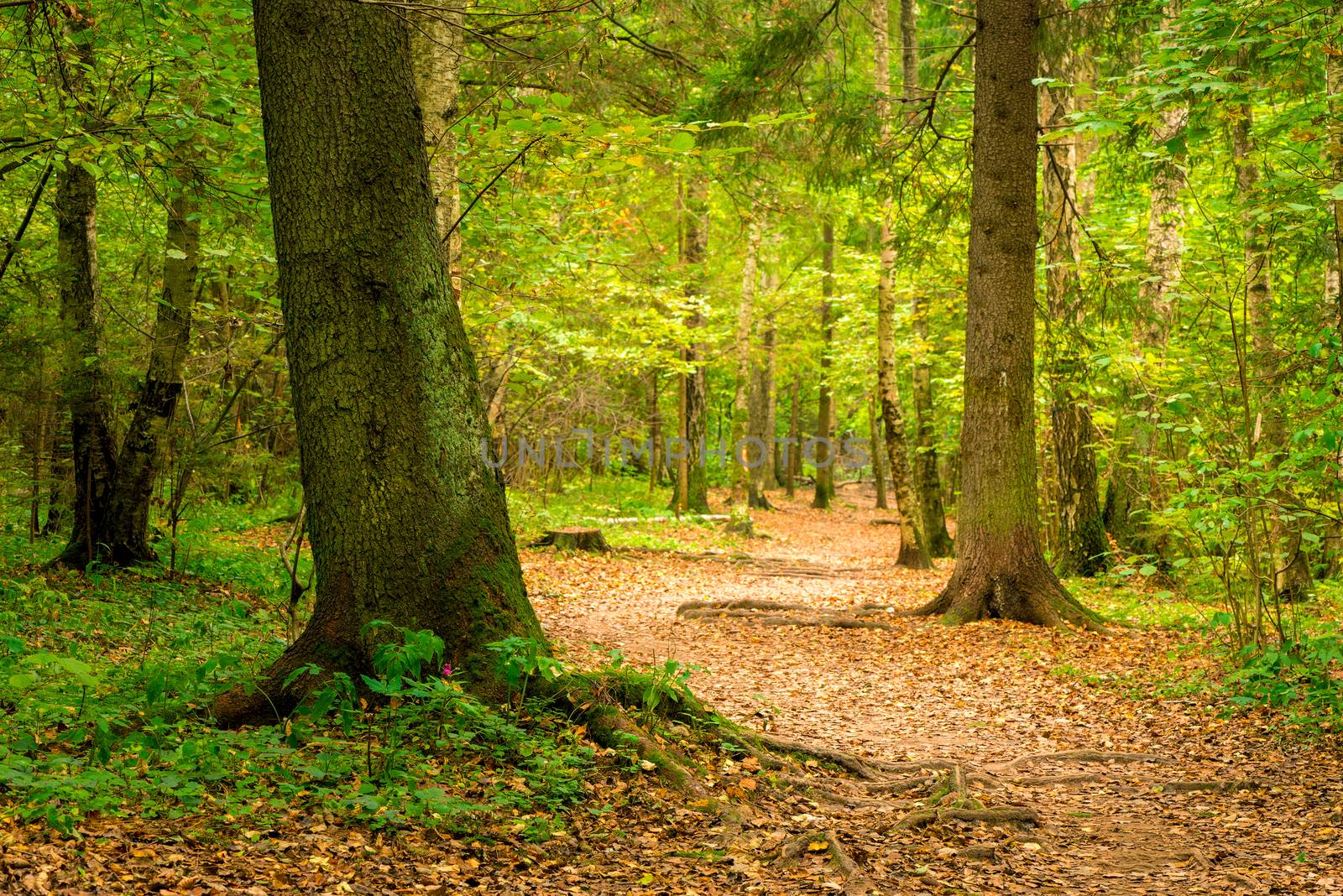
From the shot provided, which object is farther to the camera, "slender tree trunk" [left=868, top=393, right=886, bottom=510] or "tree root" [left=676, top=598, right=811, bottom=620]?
"slender tree trunk" [left=868, top=393, right=886, bottom=510]

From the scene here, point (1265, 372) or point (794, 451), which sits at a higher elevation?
point (1265, 372)

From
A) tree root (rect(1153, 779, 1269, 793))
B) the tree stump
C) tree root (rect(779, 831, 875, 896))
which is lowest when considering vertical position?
tree root (rect(1153, 779, 1269, 793))

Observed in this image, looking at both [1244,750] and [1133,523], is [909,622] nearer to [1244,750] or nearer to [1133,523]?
[1244,750]

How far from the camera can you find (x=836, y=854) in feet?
13.4

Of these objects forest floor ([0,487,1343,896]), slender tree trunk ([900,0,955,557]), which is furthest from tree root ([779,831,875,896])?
slender tree trunk ([900,0,955,557])

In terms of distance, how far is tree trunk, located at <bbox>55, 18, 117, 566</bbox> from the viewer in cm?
813

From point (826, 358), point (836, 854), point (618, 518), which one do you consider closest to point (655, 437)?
point (826, 358)

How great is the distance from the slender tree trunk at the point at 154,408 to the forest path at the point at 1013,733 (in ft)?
13.0

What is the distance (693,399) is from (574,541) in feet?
22.0

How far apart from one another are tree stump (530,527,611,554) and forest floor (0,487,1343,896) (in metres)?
5.13

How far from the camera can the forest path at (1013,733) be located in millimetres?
4199

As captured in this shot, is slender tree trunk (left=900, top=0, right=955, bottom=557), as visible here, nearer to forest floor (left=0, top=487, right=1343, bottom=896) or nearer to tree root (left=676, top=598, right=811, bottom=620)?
tree root (left=676, top=598, right=811, bottom=620)

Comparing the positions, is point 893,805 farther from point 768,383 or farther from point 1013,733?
point 768,383

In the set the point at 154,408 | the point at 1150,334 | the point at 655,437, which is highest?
the point at 1150,334
